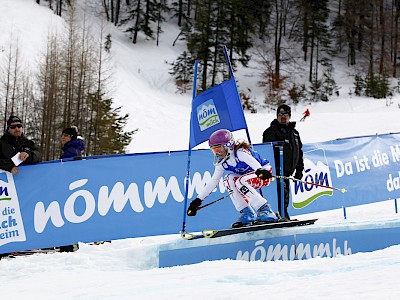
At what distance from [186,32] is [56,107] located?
29.5 metres

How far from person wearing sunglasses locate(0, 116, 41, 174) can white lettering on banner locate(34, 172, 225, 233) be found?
1.93ft

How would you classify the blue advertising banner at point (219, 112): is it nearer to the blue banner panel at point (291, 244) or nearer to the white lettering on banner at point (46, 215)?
the blue banner panel at point (291, 244)

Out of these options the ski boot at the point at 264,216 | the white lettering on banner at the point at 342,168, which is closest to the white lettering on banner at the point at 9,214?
the ski boot at the point at 264,216

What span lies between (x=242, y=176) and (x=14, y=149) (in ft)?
10.0

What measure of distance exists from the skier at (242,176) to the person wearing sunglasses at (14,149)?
225 cm

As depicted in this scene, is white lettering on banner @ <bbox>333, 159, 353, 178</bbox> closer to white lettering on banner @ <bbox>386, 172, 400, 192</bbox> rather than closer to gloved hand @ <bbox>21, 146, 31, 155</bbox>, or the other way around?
white lettering on banner @ <bbox>386, 172, 400, 192</bbox>

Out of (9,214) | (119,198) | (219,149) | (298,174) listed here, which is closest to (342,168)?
(298,174)

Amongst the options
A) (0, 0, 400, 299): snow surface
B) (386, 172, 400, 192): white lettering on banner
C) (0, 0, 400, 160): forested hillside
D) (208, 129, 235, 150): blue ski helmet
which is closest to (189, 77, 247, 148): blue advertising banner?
(208, 129, 235, 150): blue ski helmet

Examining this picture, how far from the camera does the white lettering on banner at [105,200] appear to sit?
6910 mm

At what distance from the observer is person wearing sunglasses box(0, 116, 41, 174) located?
6.79m

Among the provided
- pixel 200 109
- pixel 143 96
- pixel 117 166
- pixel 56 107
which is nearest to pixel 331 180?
pixel 200 109

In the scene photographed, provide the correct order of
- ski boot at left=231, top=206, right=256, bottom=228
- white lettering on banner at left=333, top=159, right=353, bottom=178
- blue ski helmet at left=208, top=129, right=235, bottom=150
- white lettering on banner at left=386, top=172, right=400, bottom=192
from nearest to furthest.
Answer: blue ski helmet at left=208, top=129, right=235, bottom=150
ski boot at left=231, top=206, right=256, bottom=228
white lettering on banner at left=333, top=159, right=353, bottom=178
white lettering on banner at left=386, top=172, right=400, bottom=192

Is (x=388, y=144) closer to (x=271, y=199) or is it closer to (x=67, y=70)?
(x=271, y=199)

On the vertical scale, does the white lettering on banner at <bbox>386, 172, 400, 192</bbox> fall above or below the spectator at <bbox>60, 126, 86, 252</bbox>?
below
